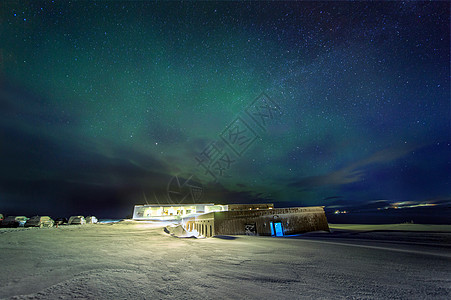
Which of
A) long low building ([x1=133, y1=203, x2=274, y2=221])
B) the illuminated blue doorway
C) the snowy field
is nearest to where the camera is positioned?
the snowy field

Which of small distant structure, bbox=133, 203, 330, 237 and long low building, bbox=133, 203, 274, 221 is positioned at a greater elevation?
long low building, bbox=133, 203, 274, 221

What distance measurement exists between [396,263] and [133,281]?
758 centimetres

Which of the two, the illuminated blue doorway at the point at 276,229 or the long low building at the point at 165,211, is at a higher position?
the long low building at the point at 165,211

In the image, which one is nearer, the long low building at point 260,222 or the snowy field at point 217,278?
the snowy field at point 217,278

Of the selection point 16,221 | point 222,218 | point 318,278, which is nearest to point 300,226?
point 222,218

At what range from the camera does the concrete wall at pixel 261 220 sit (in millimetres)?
15688

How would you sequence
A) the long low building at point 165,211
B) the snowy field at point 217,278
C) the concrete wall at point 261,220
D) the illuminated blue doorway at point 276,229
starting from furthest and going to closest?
the long low building at point 165,211, the illuminated blue doorway at point 276,229, the concrete wall at point 261,220, the snowy field at point 217,278

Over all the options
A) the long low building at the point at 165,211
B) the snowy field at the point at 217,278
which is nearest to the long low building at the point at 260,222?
the snowy field at the point at 217,278

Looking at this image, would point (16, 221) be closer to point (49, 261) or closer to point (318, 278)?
point (49, 261)

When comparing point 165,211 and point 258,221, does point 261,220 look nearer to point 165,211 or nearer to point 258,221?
point 258,221

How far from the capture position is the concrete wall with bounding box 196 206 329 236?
15688 mm

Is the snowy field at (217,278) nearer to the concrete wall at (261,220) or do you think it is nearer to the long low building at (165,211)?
the concrete wall at (261,220)

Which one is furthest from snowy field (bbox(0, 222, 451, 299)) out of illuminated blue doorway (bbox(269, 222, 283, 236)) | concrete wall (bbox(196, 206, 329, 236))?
illuminated blue doorway (bbox(269, 222, 283, 236))

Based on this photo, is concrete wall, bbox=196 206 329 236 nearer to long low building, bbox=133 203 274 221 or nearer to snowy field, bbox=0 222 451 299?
snowy field, bbox=0 222 451 299
